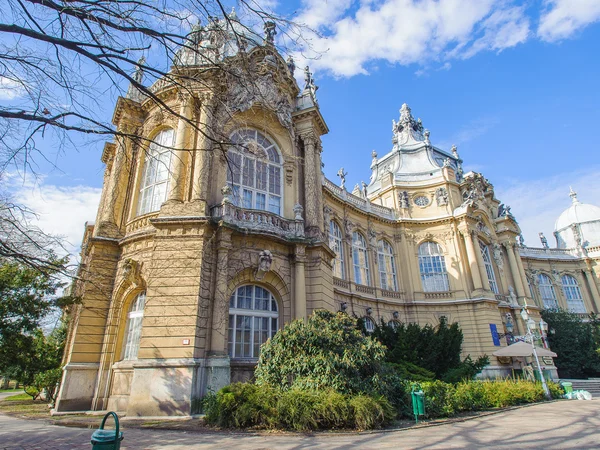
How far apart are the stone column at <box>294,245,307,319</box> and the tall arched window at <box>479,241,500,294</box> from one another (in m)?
22.2

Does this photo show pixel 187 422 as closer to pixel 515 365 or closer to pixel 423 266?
pixel 423 266

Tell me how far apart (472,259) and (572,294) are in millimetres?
19917

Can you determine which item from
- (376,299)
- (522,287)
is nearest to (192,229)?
(376,299)

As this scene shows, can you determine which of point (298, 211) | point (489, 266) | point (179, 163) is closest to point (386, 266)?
point (489, 266)

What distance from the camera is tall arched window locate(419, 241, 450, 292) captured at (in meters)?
29.8

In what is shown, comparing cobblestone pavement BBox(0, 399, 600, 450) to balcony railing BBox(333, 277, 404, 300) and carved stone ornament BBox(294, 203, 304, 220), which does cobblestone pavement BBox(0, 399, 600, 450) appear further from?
balcony railing BBox(333, 277, 404, 300)

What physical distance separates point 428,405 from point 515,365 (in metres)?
21.6

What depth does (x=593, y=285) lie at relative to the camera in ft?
131

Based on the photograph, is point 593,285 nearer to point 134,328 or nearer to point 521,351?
point 521,351

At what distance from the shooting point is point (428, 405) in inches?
417

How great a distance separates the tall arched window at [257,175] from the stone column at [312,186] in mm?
1312

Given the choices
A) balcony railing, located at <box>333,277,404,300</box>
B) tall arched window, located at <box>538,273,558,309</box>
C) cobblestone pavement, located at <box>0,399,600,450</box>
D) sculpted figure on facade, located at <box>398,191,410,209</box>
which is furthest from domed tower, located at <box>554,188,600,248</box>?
cobblestone pavement, located at <box>0,399,600,450</box>

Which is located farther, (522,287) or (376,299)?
(522,287)

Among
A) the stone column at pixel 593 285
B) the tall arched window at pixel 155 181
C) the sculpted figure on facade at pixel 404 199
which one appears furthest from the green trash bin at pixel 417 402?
the stone column at pixel 593 285
